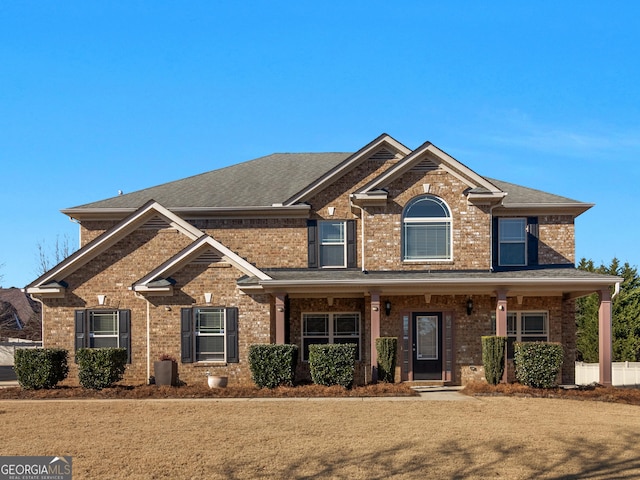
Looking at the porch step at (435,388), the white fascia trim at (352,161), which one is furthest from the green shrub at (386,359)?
the white fascia trim at (352,161)

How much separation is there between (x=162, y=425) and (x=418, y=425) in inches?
198

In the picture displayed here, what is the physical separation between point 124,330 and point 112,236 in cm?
278

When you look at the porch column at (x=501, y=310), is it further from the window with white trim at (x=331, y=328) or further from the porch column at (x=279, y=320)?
the porch column at (x=279, y=320)

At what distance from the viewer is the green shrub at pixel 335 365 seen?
19109 millimetres

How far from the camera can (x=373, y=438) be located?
12.8 m

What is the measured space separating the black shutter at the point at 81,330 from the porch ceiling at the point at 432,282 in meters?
4.82

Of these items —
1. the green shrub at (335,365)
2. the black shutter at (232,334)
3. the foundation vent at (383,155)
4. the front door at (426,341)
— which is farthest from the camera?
the foundation vent at (383,155)

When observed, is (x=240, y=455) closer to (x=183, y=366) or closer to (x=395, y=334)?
(x=183, y=366)

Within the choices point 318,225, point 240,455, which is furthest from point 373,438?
point 318,225

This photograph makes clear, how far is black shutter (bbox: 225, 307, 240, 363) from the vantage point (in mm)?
20438

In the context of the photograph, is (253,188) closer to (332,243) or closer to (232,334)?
(332,243)

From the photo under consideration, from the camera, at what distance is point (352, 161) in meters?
22.2

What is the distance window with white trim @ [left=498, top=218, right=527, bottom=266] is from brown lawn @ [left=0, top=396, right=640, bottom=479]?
5920 mm

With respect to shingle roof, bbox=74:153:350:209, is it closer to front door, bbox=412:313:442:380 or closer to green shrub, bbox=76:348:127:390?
green shrub, bbox=76:348:127:390
